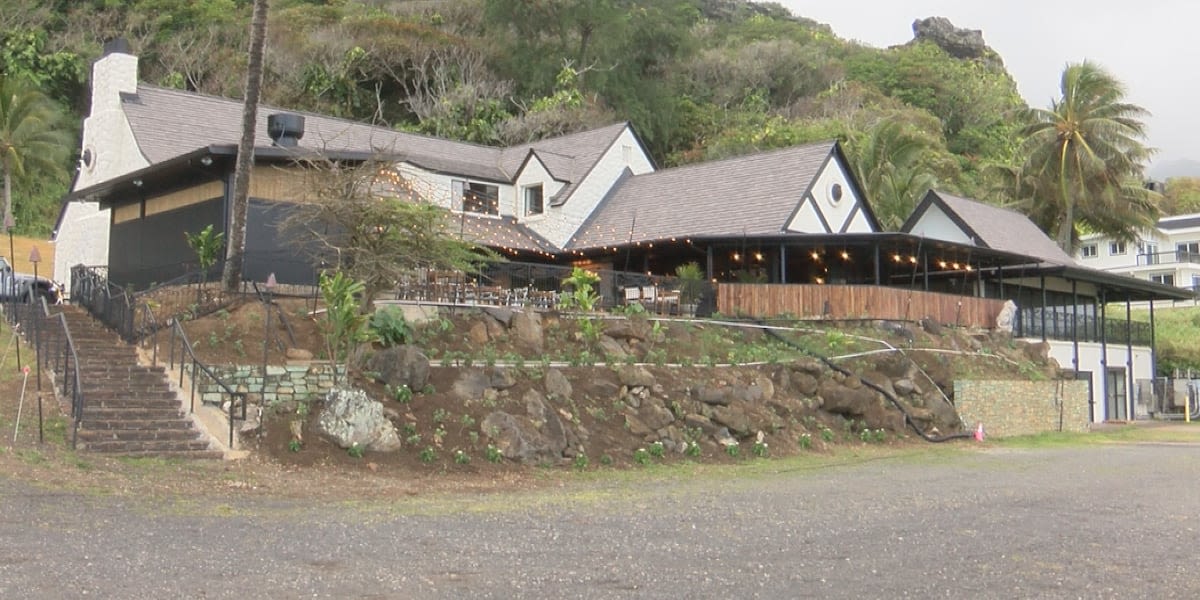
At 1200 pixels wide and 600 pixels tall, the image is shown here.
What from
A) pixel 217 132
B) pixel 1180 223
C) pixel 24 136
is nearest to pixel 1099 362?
pixel 217 132

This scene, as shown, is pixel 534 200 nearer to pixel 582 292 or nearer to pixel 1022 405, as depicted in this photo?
pixel 582 292

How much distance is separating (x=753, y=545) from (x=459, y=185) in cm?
2377

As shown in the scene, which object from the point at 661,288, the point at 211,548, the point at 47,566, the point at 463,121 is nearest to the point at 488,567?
the point at 211,548

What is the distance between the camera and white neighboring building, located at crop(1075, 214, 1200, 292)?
243 feet

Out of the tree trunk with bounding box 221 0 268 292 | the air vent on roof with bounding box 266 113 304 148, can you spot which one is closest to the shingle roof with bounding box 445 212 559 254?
the air vent on roof with bounding box 266 113 304 148

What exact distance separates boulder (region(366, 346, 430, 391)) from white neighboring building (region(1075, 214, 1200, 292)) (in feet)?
207

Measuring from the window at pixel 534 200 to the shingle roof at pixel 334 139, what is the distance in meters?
0.73

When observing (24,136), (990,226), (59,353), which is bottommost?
(59,353)

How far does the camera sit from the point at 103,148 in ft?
105

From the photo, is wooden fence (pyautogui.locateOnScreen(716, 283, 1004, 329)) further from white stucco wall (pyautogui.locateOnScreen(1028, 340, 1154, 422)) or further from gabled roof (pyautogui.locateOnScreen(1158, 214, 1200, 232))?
gabled roof (pyautogui.locateOnScreen(1158, 214, 1200, 232))

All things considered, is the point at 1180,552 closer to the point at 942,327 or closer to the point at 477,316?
the point at 477,316

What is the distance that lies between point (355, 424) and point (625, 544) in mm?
7830

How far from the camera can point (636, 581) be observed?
1014cm

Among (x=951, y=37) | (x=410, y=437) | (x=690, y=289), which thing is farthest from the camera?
(x=951, y=37)
